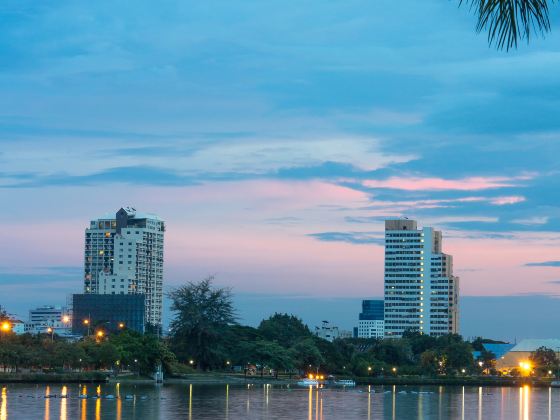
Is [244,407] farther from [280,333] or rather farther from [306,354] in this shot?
[280,333]

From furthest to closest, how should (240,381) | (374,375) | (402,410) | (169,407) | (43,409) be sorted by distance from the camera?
(374,375)
(240,381)
(402,410)
(169,407)
(43,409)

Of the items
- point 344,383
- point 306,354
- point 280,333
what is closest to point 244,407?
point 344,383

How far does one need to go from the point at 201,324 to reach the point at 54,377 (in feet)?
101

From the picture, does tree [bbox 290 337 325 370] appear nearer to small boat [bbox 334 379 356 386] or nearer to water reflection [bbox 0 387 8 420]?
small boat [bbox 334 379 356 386]

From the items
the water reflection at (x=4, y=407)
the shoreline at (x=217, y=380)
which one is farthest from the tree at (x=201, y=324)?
the water reflection at (x=4, y=407)

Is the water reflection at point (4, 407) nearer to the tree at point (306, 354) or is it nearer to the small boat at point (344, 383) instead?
the small boat at point (344, 383)

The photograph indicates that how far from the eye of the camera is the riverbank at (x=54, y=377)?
128125 mm

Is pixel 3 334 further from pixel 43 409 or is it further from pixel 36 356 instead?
pixel 43 409

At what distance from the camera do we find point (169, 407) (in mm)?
83688

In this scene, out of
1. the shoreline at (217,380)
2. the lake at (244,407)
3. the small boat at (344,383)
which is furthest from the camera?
the small boat at (344,383)

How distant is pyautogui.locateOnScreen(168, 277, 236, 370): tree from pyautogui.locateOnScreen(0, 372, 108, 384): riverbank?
21.5 metres

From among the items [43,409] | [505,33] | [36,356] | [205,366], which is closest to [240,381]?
[205,366]

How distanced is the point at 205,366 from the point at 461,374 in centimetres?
6074

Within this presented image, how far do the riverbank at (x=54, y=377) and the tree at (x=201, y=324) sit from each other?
Result: 2151 centimetres
